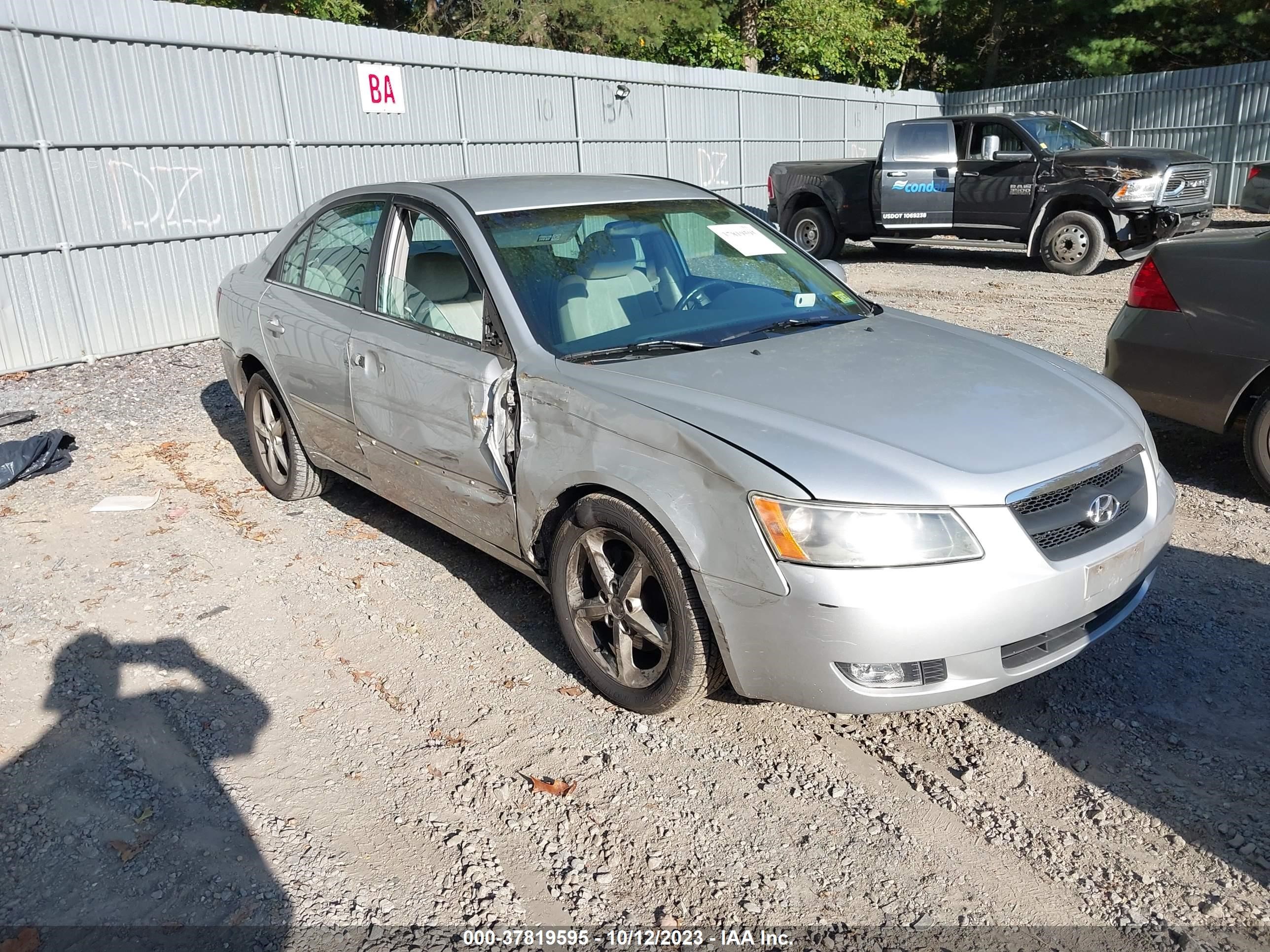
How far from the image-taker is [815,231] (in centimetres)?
1538

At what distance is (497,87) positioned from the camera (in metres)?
13.5

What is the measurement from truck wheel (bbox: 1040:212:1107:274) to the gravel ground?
8.84 meters

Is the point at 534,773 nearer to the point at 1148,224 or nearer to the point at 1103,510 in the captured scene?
the point at 1103,510

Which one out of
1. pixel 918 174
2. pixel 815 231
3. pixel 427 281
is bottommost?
pixel 815 231

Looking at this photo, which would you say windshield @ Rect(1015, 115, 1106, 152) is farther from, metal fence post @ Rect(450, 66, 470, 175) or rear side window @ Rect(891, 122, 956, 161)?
metal fence post @ Rect(450, 66, 470, 175)

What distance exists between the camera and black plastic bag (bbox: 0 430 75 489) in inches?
243

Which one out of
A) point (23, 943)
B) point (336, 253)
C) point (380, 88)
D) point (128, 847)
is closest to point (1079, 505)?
point (128, 847)

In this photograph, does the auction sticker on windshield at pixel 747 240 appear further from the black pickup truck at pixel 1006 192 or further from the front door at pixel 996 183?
the front door at pixel 996 183

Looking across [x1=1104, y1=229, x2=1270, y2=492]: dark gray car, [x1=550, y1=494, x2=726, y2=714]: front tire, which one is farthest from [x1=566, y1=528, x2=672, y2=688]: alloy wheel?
[x1=1104, y1=229, x2=1270, y2=492]: dark gray car

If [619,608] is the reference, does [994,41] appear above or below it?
above

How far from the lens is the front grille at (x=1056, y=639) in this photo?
2906 millimetres

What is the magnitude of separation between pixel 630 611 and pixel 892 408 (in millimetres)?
1052

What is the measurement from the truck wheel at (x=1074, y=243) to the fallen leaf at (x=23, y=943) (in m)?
13.0

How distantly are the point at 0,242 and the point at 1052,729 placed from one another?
361 inches
